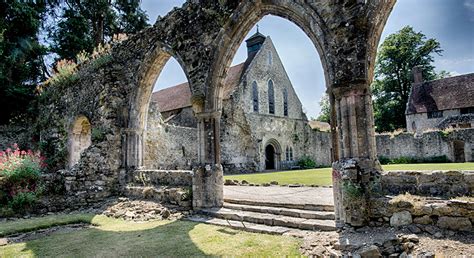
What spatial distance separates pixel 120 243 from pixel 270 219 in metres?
2.54

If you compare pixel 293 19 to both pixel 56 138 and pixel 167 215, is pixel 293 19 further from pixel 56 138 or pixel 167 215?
pixel 56 138

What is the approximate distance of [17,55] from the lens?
13844mm

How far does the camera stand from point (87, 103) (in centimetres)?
1002

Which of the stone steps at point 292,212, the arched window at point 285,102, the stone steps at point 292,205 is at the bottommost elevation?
the stone steps at point 292,212

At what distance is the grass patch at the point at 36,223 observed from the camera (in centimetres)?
556

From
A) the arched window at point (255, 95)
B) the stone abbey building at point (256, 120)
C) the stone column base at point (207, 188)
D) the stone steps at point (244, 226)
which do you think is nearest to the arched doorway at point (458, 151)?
the stone abbey building at point (256, 120)

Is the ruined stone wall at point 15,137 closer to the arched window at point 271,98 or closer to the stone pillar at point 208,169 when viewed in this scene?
the stone pillar at point 208,169

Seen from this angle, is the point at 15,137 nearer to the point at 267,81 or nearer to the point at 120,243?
the point at 120,243

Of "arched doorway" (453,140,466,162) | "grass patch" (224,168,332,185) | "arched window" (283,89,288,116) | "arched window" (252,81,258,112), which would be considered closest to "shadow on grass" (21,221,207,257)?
"grass patch" (224,168,332,185)

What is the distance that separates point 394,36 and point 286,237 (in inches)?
1298

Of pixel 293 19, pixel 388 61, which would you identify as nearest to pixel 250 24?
pixel 293 19

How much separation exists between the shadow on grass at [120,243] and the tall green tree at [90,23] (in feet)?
54.2

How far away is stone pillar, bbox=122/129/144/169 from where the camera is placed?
8945mm

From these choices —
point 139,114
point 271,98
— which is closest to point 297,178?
point 139,114
